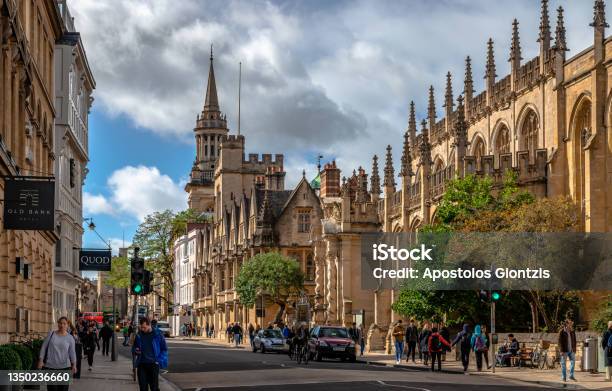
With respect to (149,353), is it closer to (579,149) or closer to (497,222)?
(497,222)

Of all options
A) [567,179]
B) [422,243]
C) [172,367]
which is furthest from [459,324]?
[172,367]

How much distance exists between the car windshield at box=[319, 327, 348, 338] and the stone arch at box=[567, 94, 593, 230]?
11.2m

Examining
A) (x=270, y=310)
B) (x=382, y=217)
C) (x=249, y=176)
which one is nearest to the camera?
(x=382, y=217)

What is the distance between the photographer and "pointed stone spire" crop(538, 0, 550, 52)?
52844 millimetres

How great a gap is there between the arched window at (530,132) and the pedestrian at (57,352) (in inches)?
1589

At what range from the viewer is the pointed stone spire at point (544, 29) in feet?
173

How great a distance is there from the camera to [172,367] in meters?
38.8

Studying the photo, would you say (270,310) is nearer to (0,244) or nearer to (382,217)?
(382,217)

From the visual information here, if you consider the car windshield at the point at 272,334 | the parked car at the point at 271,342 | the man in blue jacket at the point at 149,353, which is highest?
the man in blue jacket at the point at 149,353

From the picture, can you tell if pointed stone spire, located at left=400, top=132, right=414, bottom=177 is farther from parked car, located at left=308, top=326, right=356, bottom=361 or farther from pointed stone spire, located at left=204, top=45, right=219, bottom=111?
pointed stone spire, located at left=204, top=45, right=219, bottom=111

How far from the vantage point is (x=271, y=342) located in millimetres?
58375

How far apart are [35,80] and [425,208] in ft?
91.1

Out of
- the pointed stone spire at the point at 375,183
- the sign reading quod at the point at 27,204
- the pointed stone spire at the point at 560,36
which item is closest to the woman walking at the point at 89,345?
the sign reading quod at the point at 27,204
